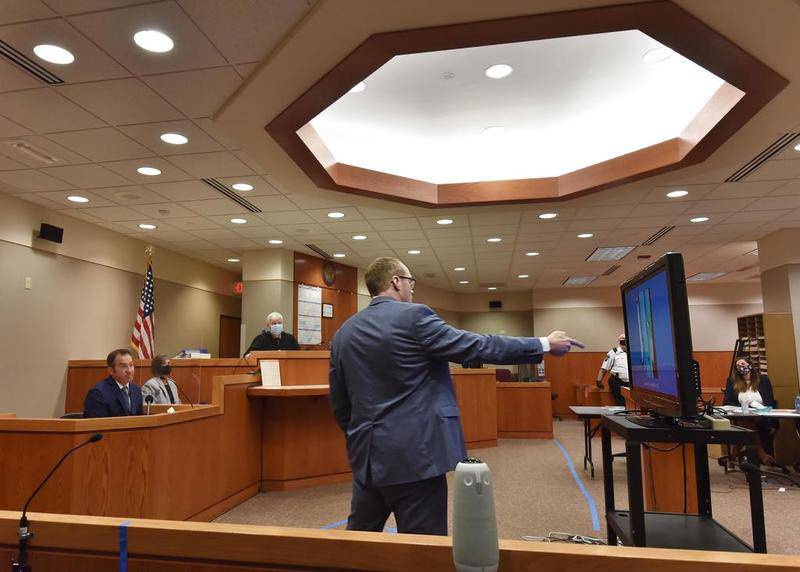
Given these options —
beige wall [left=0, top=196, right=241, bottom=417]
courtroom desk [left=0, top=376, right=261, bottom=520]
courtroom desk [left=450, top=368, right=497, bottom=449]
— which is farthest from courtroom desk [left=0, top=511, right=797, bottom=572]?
courtroom desk [left=450, top=368, right=497, bottom=449]

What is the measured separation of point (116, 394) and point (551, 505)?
146 inches

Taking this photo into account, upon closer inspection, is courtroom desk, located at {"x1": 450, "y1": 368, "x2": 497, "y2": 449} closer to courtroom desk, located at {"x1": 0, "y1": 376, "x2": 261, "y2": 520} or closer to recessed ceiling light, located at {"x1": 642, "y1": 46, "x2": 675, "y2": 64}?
courtroom desk, located at {"x1": 0, "y1": 376, "x2": 261, "y2": 520}

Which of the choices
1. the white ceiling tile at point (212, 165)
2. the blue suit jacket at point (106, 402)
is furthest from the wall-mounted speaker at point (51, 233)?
the blue suit jacket at point (106, 402)

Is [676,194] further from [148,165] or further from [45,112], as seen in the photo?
[45,112]

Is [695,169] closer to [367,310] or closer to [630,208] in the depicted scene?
[630,208]

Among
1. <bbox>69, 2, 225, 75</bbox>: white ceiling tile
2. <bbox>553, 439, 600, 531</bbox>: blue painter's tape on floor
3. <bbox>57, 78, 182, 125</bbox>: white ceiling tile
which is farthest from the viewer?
<bbox>553, 439, 600, 531</bbox>: blue painter's tape on floor

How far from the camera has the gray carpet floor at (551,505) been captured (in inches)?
157

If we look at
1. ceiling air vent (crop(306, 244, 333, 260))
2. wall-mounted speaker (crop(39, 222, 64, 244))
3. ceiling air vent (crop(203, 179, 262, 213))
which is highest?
ceiling air vent (crop(203, 179, 262, 213))

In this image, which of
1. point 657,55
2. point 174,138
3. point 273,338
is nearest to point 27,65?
point 174,138

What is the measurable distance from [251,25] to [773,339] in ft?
26.7

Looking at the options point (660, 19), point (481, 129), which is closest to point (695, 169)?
point (481, 129)

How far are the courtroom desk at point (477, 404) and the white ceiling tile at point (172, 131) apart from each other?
454 centimetres

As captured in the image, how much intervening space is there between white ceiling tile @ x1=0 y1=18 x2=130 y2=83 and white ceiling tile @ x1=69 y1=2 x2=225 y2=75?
82 mm

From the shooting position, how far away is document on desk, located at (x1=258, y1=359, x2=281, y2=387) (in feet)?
16.7
